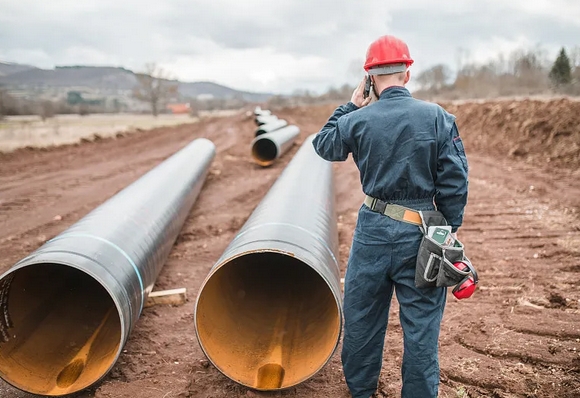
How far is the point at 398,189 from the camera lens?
2645 millimetres

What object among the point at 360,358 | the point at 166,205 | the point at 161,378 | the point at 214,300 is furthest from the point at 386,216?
the point at 166,205

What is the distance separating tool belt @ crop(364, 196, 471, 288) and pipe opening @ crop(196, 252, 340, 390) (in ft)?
2.45

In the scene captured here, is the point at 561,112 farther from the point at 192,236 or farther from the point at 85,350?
the point at 85,350

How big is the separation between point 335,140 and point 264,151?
34.8ft

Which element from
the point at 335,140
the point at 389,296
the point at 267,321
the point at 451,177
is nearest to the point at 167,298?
the point at 267,321

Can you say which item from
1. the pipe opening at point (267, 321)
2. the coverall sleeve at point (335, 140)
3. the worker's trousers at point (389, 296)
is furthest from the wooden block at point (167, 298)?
the coverall sleeve at point (335, 140)

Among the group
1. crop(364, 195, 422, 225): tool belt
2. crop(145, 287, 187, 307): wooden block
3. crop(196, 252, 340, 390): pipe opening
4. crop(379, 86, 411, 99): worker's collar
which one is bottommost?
crop(145, 287, 187, 307): wooden block

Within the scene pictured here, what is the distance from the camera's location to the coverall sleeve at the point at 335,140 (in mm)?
2760

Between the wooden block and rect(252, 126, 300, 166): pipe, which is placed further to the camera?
rect(252, 126, 300, 166): pipe

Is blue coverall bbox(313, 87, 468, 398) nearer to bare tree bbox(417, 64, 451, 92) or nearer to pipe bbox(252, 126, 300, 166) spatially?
pipe bbox(252, 126, 300, 166)

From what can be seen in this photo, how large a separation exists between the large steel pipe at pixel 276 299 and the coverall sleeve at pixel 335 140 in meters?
0.76

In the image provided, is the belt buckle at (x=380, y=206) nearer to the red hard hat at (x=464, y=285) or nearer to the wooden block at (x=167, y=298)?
the red hard hat at (x=464, y=285)

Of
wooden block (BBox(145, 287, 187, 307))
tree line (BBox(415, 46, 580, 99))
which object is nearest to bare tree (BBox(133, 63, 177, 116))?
tree line (BBox(415, 46, 580, 99))

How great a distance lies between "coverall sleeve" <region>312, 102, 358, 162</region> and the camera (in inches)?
109
